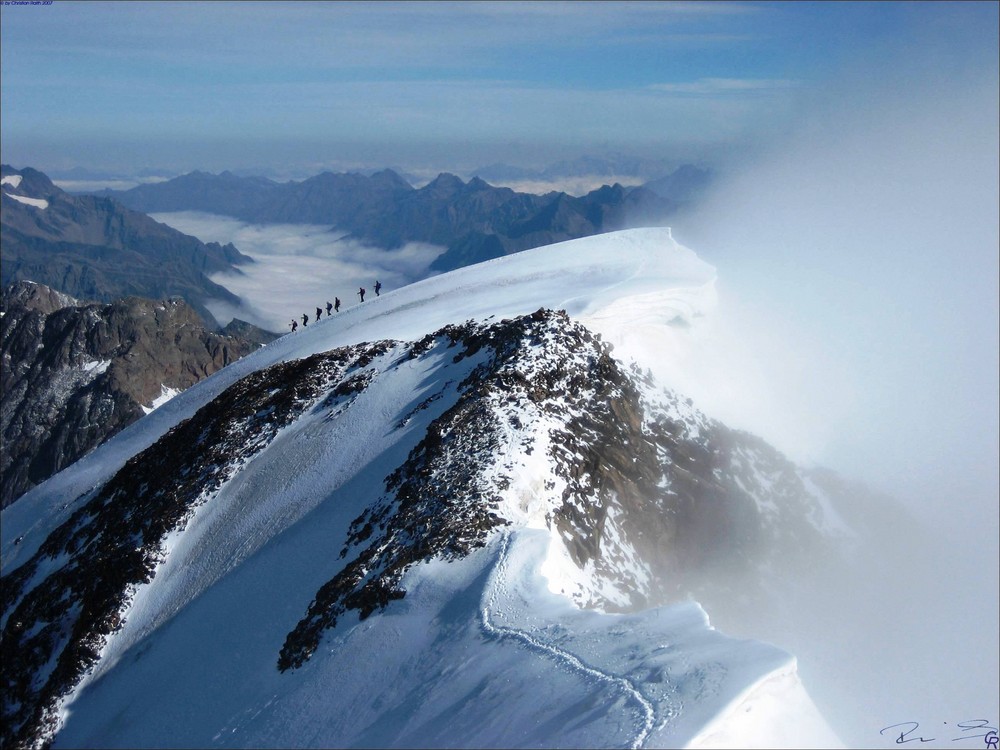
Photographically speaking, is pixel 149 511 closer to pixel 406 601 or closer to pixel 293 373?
pixel 293 373

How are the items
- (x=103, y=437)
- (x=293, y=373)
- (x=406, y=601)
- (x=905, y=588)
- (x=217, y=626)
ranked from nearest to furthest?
(x=406, y=601), (x=217, y=626), (x=905, y=588), (x=293, y=373), (x=103, y=437)

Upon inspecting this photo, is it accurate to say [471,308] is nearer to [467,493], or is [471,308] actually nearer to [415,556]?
[467,493]

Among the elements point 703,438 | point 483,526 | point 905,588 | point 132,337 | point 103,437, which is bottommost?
point 103,437

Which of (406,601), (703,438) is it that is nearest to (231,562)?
(406,601)

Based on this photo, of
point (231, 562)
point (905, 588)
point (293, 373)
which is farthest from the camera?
point (293, 373)
